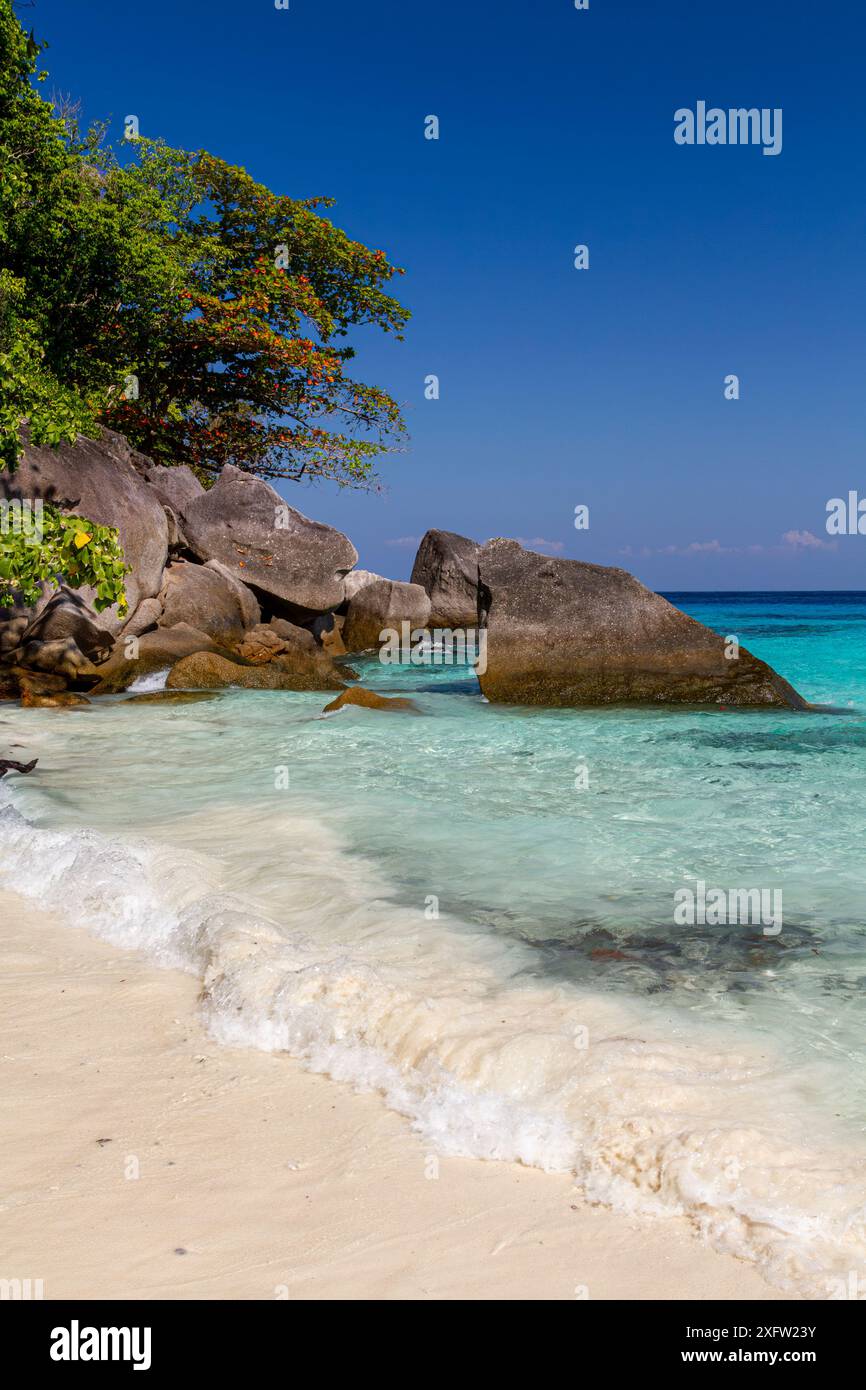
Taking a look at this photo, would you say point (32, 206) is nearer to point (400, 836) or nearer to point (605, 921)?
point (400, 836)

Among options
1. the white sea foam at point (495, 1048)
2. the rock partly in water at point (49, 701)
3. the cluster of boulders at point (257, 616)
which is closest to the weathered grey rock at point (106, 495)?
the cluster of boulders at point (257, 616)

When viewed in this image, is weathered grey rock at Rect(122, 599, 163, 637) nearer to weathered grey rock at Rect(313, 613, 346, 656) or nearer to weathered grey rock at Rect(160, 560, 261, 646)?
weathered grey rock at Rect(160, 560, 261, 646)

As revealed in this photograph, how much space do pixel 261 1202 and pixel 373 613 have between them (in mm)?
21006

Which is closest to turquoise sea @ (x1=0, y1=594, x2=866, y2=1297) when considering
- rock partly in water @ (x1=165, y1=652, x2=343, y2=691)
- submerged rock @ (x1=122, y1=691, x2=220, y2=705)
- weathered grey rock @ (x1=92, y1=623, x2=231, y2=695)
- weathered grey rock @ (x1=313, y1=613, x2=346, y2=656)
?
submerged rock @ (x1=122, y1=691, x2=220, y2=705)

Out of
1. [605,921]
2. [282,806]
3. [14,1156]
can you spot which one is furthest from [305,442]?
[14,1156]

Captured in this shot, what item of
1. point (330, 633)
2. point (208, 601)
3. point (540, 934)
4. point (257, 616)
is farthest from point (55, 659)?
point (540, 934)

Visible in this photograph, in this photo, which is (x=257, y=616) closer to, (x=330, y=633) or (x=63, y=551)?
(x=330, y=633)

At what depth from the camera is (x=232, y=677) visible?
14891 mm

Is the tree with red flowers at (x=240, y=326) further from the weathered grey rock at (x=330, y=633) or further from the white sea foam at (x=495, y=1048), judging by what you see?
the white sea foam at (x=495, y=1048)

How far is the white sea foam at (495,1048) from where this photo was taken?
279cm

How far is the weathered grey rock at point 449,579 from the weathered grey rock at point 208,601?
8789 mm

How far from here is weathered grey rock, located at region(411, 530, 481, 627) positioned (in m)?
26.3

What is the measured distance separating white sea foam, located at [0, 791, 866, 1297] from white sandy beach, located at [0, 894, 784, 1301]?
12 cm

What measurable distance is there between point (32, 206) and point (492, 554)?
10328mm
